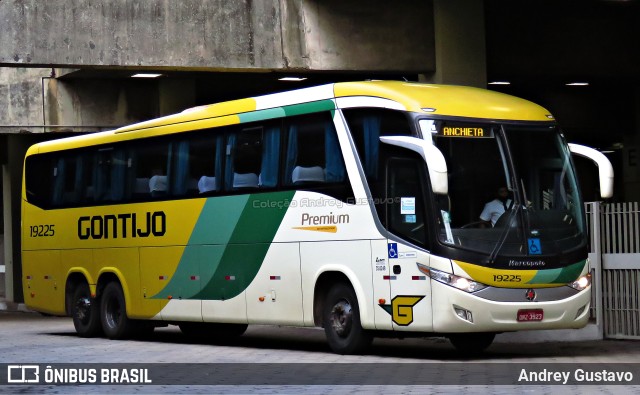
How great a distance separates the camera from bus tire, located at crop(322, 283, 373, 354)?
58.1 ft

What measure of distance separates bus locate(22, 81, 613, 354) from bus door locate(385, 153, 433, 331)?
0.06 ft

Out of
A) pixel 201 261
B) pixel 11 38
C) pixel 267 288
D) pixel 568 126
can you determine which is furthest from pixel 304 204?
pixel 568 126

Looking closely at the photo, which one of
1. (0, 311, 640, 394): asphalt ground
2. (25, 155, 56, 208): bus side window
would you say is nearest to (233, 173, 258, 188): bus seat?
(0, 311, 640, 394): asphalt ground

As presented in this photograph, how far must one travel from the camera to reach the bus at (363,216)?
54.6 feet

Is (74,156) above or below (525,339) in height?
above

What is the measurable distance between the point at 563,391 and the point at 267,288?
732 centimetres

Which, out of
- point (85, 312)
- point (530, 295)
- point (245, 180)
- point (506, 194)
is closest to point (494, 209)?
point (506, 194)

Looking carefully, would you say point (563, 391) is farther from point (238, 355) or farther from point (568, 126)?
point (568, 126)

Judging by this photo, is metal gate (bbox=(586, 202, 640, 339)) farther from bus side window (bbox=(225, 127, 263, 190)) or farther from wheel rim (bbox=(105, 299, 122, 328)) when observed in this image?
wheel rim (bbox=(105, 299, 122, 328))

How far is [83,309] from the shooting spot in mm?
24344

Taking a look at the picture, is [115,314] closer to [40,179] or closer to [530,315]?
[40,179]

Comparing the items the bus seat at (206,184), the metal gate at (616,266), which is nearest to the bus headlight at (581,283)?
the metal gate at (616,266)

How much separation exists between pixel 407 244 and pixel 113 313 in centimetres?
820

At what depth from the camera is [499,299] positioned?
16562 millimetres
